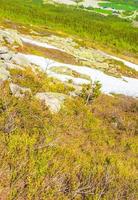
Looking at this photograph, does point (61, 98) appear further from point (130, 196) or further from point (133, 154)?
point (130, 196)

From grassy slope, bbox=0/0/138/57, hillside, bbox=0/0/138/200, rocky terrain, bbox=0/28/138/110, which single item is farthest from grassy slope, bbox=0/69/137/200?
grassy slope, bbox=0/0/138/57

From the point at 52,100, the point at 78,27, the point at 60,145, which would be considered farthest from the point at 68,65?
the point at 78,27

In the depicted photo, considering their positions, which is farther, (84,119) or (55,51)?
(55,51)

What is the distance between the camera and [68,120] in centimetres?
1552

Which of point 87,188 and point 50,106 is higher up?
point 87,188

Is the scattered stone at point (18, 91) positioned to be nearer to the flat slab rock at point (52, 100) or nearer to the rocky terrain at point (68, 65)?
the rocky terrain at point (68, 65)

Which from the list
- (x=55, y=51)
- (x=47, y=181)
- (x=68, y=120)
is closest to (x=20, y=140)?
(x=47, y=181)

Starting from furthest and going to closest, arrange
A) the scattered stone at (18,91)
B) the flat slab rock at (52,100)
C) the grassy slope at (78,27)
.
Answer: the grassy slope at (78,27)
the flat slab rock at (52,100)
the scattered stone at (18,91)

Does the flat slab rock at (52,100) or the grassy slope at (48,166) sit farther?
the flat slab rock at (52,100)

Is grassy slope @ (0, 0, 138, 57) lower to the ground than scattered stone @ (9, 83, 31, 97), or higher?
lower

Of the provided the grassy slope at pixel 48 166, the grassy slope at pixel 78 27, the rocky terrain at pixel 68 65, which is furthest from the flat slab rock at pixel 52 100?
the grassy slope at pixel 78 27

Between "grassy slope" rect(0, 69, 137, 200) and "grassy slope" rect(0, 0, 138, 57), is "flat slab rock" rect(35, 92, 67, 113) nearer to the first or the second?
"grassy slope" rect(0, 69, 137, 200)

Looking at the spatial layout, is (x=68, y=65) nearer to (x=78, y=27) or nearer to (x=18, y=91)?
(x=18, y=91)

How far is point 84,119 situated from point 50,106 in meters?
1.89
